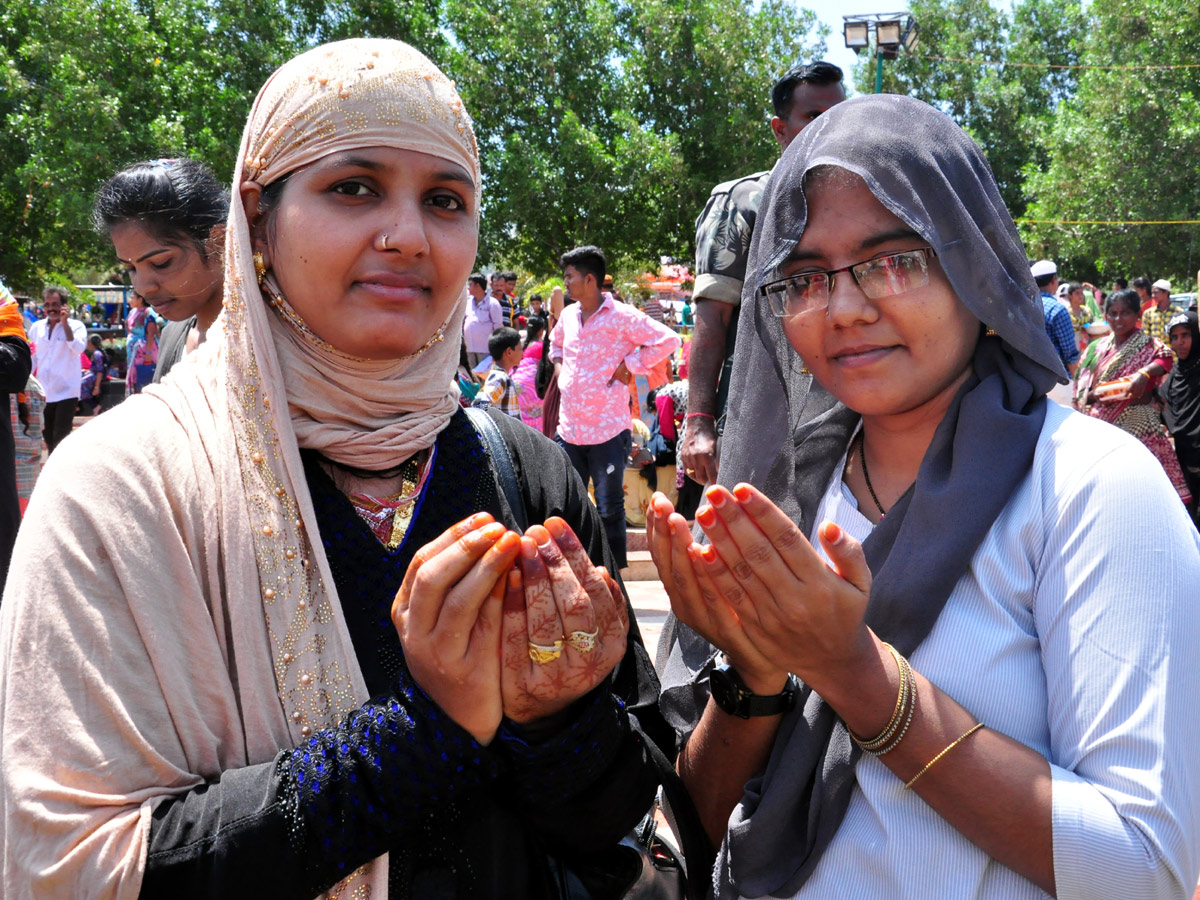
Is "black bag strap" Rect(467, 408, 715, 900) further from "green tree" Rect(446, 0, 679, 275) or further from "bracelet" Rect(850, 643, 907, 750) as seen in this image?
"green tree" Rect(446, 0, 679, 275)

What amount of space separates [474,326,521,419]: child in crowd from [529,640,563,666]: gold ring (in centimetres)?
548

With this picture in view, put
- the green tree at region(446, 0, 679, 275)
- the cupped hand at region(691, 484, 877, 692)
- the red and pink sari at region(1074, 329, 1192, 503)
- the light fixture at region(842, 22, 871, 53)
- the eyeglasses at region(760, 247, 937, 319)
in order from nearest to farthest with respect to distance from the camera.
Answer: the cupped hand at region(691, 484, 877, 692) < the eyeglasses at region(760, 247, 937, 319) < the red and pink sari at region(1074, 329, 1192, 503) < the light fixture at region(842, 22, 871, 53) < the green tree at region(446, 0, 679, 275)

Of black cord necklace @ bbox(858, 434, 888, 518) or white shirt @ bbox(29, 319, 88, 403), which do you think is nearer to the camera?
black cord necklace @ bbox(858, 434, 888, 518)

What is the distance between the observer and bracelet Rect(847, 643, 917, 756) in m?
1.42

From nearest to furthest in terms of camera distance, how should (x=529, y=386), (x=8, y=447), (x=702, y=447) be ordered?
(x=702, y=447) < (x=8, y=447) < (x=529, y=386)

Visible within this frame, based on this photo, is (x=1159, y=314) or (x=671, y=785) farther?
(x=1159, y=314)

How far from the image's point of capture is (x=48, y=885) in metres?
1.26

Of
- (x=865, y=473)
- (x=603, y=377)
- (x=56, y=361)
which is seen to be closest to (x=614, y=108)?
(x=56, y=361)

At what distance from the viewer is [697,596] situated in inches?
59.4

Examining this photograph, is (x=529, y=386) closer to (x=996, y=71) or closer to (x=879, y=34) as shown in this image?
(x=879, y=34)

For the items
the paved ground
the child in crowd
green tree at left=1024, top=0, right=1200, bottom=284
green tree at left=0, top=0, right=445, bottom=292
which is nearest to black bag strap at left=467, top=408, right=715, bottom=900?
the paved ground

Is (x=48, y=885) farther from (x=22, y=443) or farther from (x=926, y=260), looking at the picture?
(x=22, y=443)

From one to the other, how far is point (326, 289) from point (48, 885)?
2.90 ft

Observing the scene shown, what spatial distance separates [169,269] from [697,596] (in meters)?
2.60
